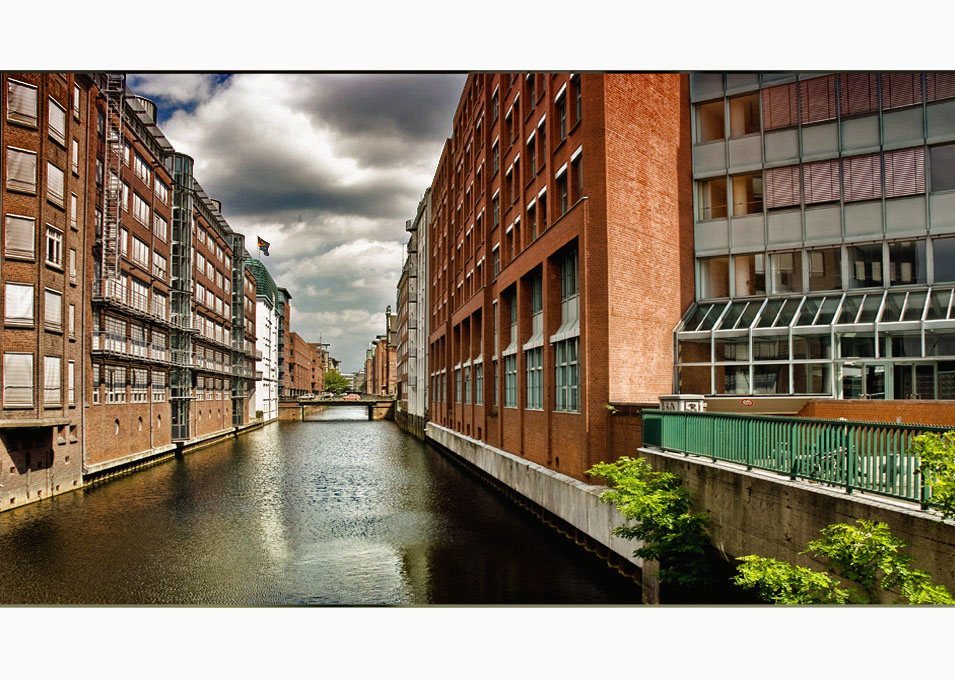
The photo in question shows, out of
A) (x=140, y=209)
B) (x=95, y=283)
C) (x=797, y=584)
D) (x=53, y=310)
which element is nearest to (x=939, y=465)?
(x=797, y=584)

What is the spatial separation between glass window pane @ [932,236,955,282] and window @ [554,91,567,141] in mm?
11768

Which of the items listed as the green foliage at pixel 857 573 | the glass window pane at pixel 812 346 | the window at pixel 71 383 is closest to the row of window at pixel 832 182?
the glass window pane at pixel 812 346

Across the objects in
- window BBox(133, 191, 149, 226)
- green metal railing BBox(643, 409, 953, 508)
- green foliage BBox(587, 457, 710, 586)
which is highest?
window BBox(133, 191, 149, 226)

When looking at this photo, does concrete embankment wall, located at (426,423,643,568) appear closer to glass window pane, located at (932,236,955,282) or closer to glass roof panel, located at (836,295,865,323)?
glass roof panel, located at (836,295,865,323)

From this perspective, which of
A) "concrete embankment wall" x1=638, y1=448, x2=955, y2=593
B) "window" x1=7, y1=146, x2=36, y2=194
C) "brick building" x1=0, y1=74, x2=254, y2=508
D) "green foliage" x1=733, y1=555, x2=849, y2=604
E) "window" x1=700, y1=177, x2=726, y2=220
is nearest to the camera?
"concrete embankment wall" x1=638, y1=448, x2=955, y2=593

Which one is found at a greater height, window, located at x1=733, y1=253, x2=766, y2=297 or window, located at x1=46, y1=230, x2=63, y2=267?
window, located at x1=46, y1=230, x2=63, y2=267

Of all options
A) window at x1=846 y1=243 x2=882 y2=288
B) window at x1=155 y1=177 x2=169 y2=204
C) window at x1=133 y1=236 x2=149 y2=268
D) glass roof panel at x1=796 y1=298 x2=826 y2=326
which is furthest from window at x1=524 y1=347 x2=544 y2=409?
window at x1=155 y1=177 x2=169 y2=204

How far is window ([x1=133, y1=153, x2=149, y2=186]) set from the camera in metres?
37.5

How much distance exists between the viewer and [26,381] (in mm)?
21578

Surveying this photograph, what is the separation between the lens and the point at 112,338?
35.6 m

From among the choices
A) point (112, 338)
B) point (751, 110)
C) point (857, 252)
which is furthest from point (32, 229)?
point (857, 252)

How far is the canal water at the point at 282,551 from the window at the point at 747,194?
12.3m
